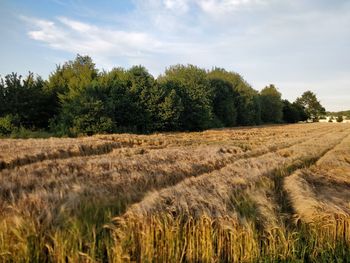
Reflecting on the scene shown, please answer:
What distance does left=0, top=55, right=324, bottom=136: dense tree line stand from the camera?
1428 inches

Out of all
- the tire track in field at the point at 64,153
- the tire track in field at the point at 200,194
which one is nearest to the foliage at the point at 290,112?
the tire track in field at the point at 64,153

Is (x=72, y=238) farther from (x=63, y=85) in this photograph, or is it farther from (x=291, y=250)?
(x=63, y=85)

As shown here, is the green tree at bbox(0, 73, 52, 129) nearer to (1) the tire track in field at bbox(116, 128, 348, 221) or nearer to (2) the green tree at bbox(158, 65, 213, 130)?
(2) the green tree at bbox(158, 65, 213, 130)

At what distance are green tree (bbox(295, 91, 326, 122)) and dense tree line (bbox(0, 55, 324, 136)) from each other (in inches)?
3305

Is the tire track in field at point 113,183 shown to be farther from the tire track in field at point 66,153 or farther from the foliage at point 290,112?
the foliage at point 290,112

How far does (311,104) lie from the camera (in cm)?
13862

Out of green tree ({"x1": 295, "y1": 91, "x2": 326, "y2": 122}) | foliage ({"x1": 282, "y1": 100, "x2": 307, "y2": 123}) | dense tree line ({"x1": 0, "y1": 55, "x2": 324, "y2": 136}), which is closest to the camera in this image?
dense tree line ({"x1": 0, "y1": 55, "x2": 324, "y2": 136})

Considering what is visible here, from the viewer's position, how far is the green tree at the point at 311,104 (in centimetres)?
13812

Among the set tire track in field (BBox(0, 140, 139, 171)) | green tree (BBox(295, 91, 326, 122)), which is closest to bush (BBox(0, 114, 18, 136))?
tire track in field (BBox(0, 140, 139, 171))

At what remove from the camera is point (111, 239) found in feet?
16.8

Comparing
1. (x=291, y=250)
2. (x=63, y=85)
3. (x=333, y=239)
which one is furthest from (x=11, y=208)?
(x=63, y=85)

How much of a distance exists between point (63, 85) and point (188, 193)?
4332 centimetres

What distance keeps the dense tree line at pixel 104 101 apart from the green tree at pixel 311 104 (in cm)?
8395

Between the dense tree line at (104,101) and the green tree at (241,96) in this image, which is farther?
the green tree at (241,96)
